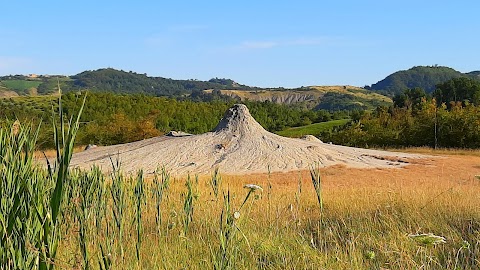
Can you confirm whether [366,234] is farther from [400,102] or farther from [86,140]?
[400,102]

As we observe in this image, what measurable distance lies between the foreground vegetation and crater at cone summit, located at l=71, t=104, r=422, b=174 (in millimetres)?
9229

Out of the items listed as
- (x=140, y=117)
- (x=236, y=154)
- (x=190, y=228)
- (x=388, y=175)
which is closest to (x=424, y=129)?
(x=388, y=175)

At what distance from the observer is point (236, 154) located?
17469 millimetres

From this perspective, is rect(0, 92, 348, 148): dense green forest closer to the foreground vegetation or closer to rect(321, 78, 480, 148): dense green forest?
rect(321, 78, 480, 148): dense green forest

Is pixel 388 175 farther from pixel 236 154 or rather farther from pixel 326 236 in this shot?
pixel 326 236

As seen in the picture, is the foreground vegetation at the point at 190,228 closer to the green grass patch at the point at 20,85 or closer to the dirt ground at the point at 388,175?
the dirt ground at the point at 388,175

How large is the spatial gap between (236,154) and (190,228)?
12795 mm

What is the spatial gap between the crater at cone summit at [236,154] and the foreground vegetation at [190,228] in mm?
9229

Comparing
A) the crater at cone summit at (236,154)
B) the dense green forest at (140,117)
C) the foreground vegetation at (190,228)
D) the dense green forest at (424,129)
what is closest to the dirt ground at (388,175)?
the crater at cone summit at (236,154)

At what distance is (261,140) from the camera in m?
18.5

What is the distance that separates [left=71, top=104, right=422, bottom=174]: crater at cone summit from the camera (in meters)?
16.7

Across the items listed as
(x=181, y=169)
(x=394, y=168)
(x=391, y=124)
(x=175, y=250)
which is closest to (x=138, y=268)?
(x=175, y=250)

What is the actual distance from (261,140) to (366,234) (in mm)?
14319

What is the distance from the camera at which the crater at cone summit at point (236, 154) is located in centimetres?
1666
